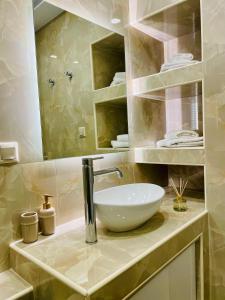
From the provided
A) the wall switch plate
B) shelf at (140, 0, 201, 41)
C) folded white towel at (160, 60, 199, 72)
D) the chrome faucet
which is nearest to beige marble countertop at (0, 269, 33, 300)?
the chrome faucet

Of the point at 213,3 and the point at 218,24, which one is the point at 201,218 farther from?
the point at 213,3

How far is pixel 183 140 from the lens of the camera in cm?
142

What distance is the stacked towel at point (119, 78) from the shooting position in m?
1.54

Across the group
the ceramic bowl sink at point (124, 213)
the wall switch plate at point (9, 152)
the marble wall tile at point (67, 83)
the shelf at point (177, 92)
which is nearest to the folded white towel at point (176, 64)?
the shelf at point (177, 92)

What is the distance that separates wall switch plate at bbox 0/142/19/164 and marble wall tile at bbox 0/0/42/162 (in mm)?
23

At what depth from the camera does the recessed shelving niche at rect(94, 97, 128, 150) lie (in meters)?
1.45

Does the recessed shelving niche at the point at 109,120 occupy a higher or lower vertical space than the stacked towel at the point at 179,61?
lower

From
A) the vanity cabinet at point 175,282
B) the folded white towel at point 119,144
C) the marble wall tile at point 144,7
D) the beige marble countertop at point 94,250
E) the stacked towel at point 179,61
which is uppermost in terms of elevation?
the marble wall tile at point 144,7

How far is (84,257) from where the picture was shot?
0.84 metres

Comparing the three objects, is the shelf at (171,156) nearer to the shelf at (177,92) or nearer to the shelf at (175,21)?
the shelf at (177,92)

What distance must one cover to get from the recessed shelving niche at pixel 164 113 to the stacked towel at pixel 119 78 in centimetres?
15

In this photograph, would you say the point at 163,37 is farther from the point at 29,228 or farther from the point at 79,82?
the point at 29,228

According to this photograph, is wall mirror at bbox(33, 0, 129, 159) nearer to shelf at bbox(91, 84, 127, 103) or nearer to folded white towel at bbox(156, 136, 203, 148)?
shelf at bbox(91, 84, 127, 103)

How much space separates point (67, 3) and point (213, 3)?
A: 766mm
